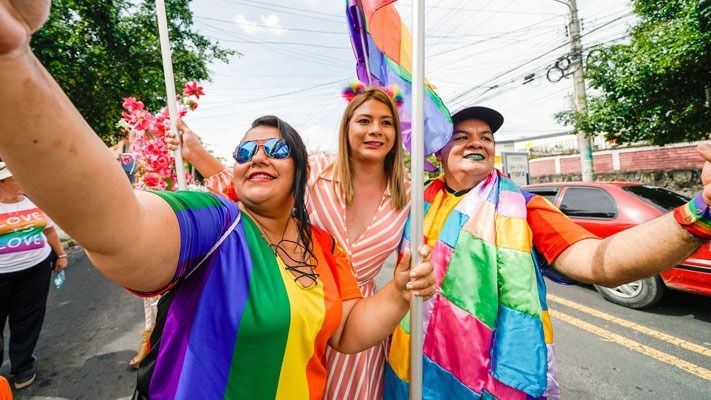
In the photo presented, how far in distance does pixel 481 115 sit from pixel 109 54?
9.49 metres

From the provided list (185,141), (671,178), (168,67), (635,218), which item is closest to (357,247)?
(185,141)

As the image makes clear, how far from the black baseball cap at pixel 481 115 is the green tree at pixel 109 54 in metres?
8.55

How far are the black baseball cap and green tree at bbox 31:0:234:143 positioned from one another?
855 cm

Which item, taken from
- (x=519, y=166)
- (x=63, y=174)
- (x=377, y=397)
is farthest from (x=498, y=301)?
(x=519, y=166)

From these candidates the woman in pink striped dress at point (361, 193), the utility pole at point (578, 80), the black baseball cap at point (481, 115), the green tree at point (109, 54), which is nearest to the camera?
the woman in pink striped dress at point (361, 193)

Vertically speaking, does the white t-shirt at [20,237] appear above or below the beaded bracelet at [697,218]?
below

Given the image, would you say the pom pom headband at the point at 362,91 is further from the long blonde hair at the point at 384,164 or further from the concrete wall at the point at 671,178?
the concrete wall at the point at 671,178

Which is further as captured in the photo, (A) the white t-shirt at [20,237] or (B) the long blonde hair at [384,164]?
(A) the white t-shirt at [20,237]

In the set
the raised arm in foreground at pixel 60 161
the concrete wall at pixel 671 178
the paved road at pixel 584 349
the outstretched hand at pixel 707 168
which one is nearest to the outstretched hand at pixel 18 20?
the raised arm in foreground at pixel 60 161

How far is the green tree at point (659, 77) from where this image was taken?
5.37m

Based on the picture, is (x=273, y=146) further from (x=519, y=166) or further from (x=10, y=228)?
(x=519, y=166)

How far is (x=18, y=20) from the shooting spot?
445 millimetres

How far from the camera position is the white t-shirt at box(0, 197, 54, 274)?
2.87 meters

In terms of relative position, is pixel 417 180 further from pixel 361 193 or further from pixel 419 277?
pixel 361 193
